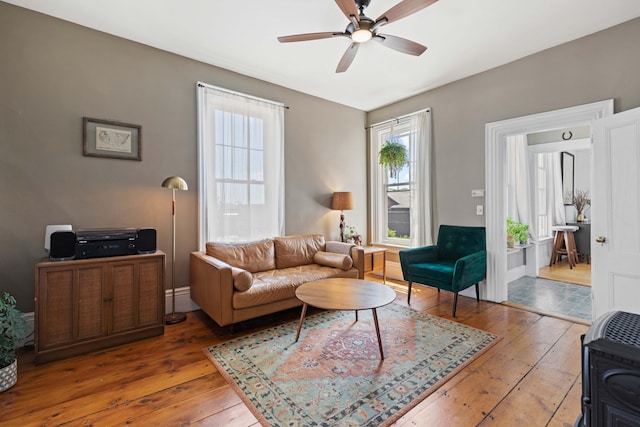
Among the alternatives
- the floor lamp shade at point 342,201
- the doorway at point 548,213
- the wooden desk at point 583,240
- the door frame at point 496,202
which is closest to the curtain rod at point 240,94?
the floor lamp shade at point 342,201

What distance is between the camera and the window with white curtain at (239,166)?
341 cm

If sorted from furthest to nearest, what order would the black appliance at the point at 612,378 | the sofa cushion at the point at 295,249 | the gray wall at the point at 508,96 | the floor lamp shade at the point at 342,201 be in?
the floor lamp shade at the point at 342,201, the sofa cushion at the point at 295,249, the gray wall at the point at 508,96, the black appliance at the point at 612,378

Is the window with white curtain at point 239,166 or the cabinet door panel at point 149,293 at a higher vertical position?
the window with white curtain at point 239,166

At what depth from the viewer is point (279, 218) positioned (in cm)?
402

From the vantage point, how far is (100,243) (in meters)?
2.46

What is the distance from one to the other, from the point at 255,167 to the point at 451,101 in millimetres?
2849

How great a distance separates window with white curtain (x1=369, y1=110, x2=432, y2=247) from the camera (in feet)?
14.0

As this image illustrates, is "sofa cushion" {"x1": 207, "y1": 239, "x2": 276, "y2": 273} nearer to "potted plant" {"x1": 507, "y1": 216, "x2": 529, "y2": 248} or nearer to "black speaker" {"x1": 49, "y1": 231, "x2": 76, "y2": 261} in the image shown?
"black speaker" {"x1": 49, "y1": 231, "x2": 76, "y2": 261}

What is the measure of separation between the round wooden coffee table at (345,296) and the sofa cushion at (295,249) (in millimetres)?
898

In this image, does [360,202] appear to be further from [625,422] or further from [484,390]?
[625,422]

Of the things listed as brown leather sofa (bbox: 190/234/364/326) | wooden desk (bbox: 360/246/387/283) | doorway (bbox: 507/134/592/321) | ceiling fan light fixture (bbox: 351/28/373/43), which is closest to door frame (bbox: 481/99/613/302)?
doorway (bbox: 507/134/592/321)

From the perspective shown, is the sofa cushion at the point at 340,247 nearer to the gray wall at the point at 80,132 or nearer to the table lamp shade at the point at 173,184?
the gray wall at the point at 80,132

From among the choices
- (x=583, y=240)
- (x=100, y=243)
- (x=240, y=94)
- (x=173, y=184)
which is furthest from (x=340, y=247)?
(x=583, y=240)

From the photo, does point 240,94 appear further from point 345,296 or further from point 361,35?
point 345,296
